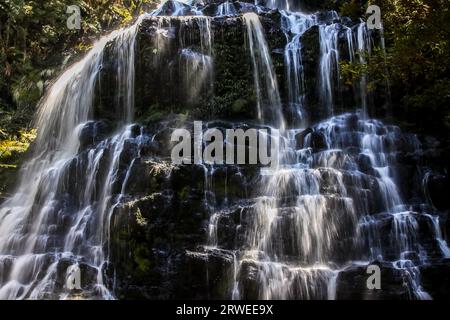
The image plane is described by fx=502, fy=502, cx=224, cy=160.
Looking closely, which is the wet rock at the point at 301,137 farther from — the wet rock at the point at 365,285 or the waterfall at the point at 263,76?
the wet rock at the point at 365,285

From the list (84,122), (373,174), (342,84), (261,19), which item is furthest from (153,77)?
(373,174)

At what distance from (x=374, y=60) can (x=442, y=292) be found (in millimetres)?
4622

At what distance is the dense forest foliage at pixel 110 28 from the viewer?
936 centimetres

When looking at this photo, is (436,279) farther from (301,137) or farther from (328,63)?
(328,63)

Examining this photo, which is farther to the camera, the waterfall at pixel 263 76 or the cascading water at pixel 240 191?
the waterfall at pixel 263 76

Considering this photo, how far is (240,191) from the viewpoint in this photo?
1184cm

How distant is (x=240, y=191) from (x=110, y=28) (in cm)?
1354

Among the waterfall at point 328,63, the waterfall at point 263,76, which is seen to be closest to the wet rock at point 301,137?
the waterfall at point 263,76

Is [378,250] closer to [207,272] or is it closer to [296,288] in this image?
[296,288]

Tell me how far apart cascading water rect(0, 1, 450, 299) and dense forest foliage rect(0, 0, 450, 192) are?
2.64 ft

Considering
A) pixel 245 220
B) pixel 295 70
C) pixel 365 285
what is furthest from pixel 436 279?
pixel 295 70

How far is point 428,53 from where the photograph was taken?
1015 centimetres

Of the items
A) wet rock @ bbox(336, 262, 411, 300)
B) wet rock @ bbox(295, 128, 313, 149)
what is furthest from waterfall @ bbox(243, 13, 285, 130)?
wet rock @ bbox(336, 262, 411, 300)

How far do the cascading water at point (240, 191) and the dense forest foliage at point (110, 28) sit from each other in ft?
2.64
